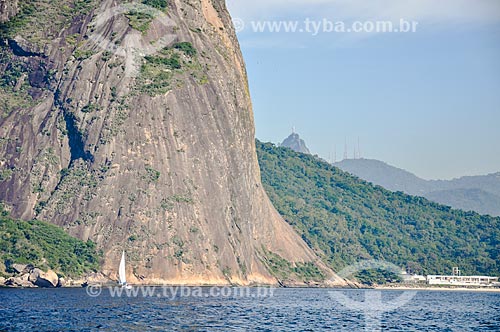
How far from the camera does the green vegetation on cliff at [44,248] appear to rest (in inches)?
5172

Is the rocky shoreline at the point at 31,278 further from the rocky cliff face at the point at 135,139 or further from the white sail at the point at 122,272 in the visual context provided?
the rocky cliff face at the point at 135,139

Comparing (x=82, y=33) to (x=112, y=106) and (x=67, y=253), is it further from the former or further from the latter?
(x=67, y=253)

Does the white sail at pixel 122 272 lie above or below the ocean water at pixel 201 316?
above

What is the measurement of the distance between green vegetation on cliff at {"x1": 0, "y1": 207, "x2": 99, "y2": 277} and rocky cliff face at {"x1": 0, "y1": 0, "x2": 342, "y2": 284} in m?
3.10

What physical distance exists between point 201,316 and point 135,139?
7908 cm

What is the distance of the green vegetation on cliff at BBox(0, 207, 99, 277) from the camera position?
13138cm

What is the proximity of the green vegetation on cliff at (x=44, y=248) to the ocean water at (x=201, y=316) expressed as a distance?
23.1 metres

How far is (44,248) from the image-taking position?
13538cm

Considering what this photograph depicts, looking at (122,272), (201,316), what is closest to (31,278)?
(122,272)

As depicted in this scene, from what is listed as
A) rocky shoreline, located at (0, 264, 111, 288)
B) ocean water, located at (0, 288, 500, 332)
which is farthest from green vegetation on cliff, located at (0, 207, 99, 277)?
ocean water, located at (0, 288, 500, 332)

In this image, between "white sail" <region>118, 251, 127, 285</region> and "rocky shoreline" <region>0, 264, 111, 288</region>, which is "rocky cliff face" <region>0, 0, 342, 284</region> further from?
"rocky shoreline" <region>0, 264, 111, 288</region>

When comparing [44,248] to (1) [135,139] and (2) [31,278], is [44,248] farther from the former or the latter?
(1) [135,139]

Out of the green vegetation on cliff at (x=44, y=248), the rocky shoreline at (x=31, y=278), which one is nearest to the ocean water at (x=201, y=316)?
the rocky shoreline at (x=31, y=278)

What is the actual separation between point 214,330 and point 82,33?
Answer: 11517 centimetres
